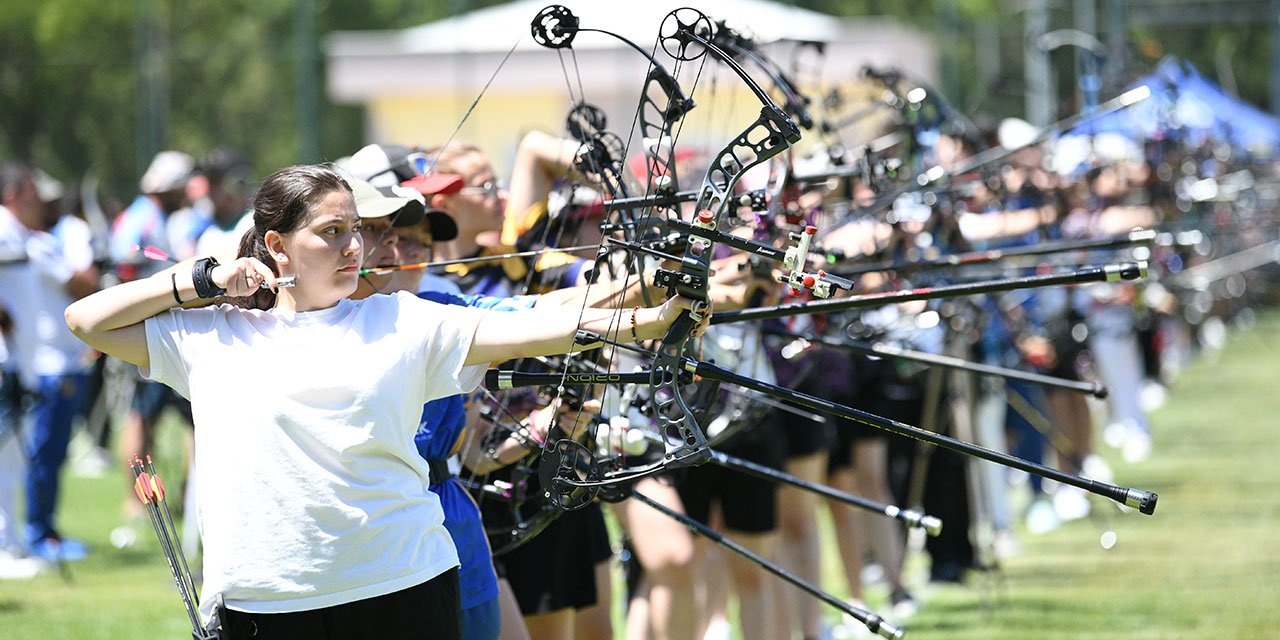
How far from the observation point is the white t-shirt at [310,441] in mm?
3375

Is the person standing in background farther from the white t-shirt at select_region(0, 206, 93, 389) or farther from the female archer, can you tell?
the female archer

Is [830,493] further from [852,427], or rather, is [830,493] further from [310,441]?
[852,427]

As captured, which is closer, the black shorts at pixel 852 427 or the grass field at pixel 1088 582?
the grass field at pixel 1088 582

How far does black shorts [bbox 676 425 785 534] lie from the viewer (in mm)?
6648

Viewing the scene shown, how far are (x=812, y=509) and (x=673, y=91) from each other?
149 inches

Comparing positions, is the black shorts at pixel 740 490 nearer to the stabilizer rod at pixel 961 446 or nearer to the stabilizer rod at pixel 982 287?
the stabilizer rod at pixel 982 287

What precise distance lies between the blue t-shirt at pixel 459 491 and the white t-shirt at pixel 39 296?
20.4 ft

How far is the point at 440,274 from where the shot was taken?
493 centimetres

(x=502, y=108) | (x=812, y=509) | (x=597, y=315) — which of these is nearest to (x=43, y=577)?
(x=812, y=509)

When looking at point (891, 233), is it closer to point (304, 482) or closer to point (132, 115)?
point (304, 482)

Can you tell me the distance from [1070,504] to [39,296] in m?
6.84

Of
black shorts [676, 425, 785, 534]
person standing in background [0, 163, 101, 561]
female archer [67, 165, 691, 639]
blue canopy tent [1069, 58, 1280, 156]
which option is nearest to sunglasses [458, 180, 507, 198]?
female archer [67, 165, 691, 639]

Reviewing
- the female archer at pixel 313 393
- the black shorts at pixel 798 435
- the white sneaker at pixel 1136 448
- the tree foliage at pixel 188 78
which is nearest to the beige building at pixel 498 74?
the tree foliage at pixel 188 78

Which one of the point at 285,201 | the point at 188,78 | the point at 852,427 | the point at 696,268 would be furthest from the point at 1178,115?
the point at 188,78
